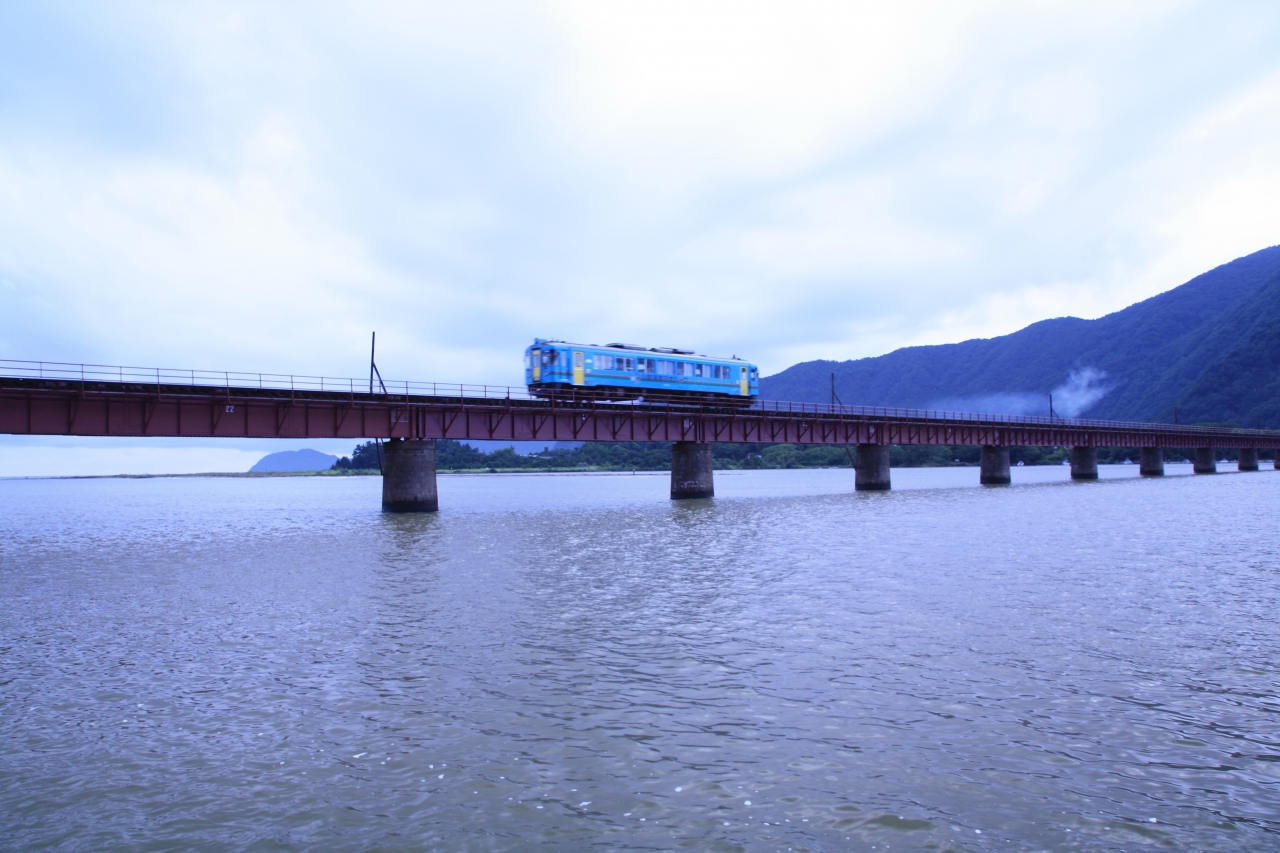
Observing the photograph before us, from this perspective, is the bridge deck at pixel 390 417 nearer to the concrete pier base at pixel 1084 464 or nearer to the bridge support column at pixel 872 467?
the bridge support column at pixel 872 467

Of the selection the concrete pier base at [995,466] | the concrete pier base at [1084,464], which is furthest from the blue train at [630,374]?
the concrete pier base at [1084,464]

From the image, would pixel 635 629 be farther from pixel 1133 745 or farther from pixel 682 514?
pixel 682 514

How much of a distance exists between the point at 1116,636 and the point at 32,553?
3730 centimetres

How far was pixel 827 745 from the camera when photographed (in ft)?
30.3

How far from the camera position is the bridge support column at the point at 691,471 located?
63.8 meters

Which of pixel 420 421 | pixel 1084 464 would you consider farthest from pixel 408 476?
pixel 1084 464

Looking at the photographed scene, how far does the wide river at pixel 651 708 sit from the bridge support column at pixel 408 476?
1024 inches

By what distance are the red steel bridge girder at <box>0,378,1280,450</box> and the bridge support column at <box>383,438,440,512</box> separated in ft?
3.63

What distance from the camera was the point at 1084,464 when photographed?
100000mm

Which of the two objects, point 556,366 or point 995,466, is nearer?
point 556,366

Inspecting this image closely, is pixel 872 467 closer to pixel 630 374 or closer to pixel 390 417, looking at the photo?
pixel 630 374

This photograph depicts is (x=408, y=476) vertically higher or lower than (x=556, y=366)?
lower

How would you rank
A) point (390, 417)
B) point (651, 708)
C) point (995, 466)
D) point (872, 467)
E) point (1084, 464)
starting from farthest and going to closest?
point (1084, 464) < point (995, 466) < point (872, 467) < point (390, 417) < point (651, 708)

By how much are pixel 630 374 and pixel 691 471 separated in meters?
9.50
